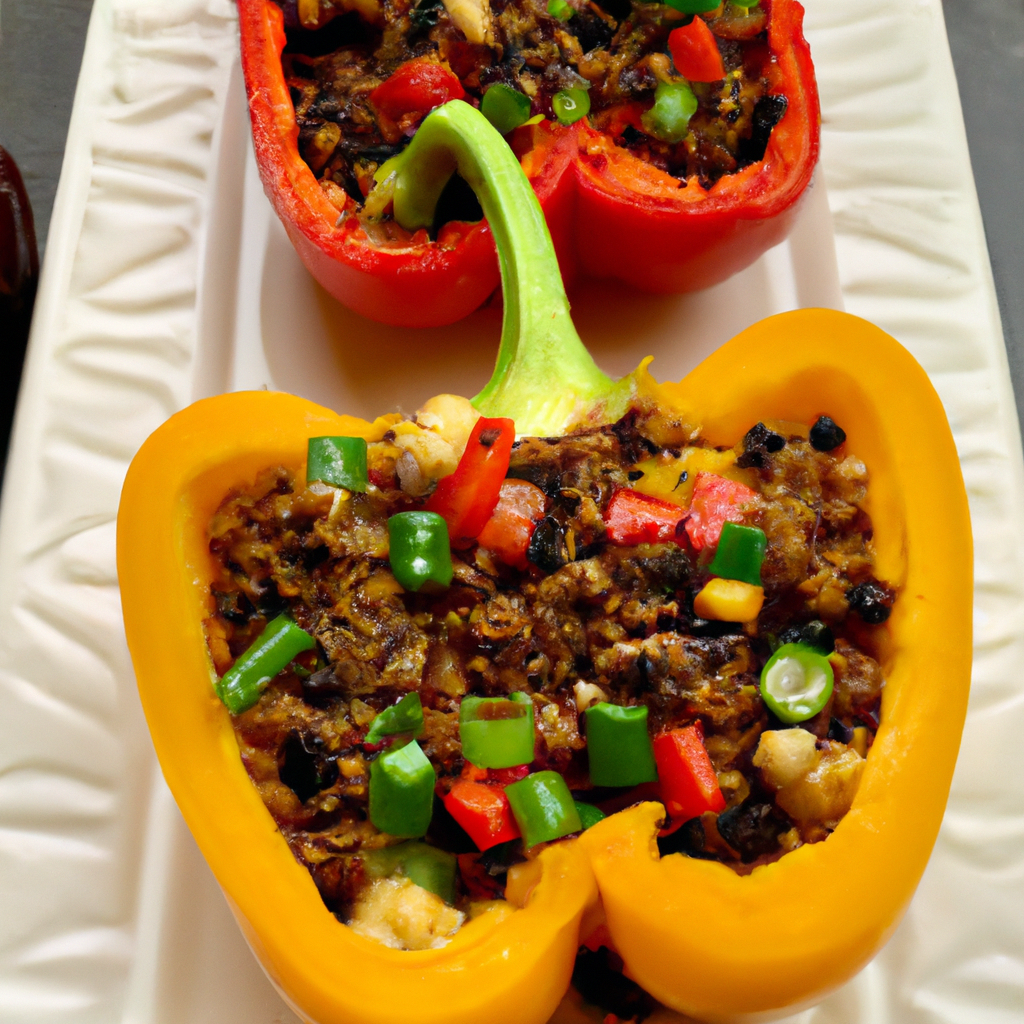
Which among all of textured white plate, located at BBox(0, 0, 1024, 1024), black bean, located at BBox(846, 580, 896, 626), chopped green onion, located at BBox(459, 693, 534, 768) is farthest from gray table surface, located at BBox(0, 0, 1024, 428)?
chopped green onion, located at BBox(459, 693, 534, 768)

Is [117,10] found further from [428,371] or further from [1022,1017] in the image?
[1022,1017]

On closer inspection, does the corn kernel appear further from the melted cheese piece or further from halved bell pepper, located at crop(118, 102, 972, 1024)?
the melted cheese piece

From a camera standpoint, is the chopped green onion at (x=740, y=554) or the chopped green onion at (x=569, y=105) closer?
the chopped green onion at (x=740, y=554)

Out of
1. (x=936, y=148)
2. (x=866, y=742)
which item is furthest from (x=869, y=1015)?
(x=936, y=148)

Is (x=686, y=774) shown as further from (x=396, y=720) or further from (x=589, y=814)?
(x=396, y=720)

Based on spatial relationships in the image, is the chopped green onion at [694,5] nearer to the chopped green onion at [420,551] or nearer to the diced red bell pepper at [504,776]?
the chopped green onion at [420,551]

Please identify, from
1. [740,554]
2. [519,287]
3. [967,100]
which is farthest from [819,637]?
[967,100]

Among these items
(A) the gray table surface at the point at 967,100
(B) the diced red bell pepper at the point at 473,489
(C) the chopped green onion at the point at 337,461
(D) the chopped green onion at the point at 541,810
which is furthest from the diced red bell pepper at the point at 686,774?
(A) the gray table surface at the point at 967,100
